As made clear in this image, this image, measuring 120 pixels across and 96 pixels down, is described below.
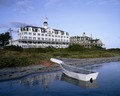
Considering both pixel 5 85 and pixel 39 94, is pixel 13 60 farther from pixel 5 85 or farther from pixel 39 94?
pixel 39 94

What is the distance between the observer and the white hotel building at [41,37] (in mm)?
83312

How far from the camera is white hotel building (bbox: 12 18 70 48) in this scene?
273ft

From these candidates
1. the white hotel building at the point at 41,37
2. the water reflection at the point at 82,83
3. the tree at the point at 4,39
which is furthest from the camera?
the tree at the point at 4,39

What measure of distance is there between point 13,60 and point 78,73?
56.4ft

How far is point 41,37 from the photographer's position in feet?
295

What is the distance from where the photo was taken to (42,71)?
3728cm

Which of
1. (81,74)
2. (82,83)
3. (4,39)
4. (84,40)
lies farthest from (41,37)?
(82,83)

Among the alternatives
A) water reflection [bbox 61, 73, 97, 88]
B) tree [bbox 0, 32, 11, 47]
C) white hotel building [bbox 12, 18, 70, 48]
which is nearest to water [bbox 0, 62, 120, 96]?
water reflection [bbox 61, 73, 97, 88]

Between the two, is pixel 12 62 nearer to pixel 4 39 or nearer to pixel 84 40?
pixel 4 39

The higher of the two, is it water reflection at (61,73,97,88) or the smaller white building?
the smaller white building

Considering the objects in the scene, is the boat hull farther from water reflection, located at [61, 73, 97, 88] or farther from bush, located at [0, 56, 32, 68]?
bush, located at [0, 56, 32, 68]

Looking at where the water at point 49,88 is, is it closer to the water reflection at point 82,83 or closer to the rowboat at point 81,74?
the water reflection at point 82,83

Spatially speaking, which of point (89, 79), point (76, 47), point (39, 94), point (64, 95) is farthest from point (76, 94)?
point (76, 47)

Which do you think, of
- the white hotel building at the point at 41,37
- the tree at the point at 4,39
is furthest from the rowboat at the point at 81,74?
the tree at the point at 4,39
